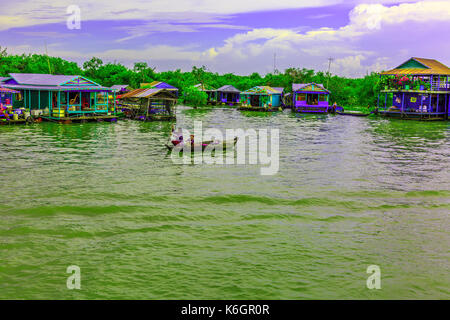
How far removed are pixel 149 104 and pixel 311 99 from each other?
27.9 meters

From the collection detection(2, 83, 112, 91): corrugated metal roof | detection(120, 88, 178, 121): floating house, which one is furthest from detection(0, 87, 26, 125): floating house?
detection(120, 88, 178, 121): floating house

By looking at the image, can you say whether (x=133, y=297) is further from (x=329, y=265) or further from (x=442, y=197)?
(x=442, y=197)

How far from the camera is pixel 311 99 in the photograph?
2345 inches

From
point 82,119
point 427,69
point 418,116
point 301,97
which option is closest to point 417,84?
point 427,69

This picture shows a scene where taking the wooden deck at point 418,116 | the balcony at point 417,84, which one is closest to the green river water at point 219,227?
the wooden deck at point 418,116

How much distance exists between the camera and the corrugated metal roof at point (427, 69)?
1816 inches

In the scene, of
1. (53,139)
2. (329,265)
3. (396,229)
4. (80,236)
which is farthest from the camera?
(53,139)

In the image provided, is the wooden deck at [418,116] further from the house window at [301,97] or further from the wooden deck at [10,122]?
the wooden deck at [10,122]

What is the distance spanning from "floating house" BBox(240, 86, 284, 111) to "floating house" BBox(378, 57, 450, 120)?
15.8m

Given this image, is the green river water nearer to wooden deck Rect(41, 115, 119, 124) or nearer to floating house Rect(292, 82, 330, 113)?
wooden deck Rect(41, 115, 119, 124)

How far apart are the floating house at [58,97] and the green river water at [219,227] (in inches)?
545

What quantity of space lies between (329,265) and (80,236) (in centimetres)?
564

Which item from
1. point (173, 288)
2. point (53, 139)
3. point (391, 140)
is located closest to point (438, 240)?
point (173, 288)

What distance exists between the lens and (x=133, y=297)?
24.5 feet
